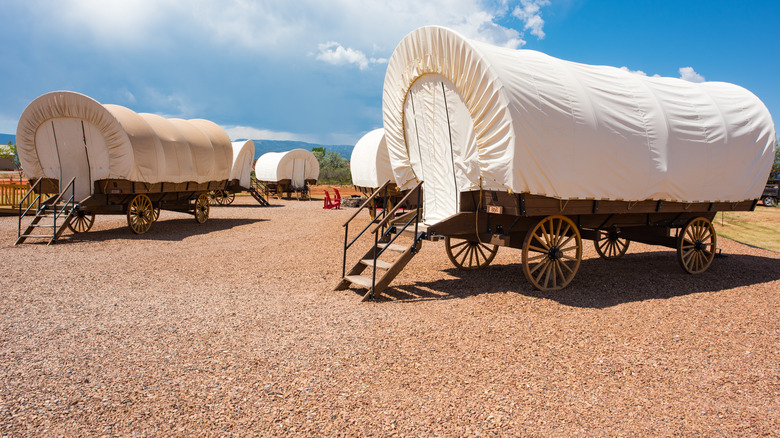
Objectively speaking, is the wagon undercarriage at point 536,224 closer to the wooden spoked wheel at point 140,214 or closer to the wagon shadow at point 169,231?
the wagon shadow at point 169,231

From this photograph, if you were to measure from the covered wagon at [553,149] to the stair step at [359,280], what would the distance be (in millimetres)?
18

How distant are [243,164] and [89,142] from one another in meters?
11.8

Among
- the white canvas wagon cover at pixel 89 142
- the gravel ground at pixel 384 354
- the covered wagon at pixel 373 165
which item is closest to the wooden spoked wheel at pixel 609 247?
the gravel ground at pixel 384 354

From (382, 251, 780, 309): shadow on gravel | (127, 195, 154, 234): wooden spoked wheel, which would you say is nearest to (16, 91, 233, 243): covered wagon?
(127, 195, 154, 234): wooden spoked wheel

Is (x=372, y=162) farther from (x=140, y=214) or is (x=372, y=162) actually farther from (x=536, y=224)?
(x=536, y=224)

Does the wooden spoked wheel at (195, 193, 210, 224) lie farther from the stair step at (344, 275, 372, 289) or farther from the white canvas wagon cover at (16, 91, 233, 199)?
the stair step at (344, 275, 372, 289)

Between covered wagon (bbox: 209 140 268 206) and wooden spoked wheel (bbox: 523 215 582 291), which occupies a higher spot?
covered wagon (bbox: 209 140 268 206)

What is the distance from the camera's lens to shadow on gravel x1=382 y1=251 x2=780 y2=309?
679 centimetres

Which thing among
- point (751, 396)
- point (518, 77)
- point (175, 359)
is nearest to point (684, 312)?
point (751, 396)

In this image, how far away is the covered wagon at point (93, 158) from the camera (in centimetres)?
1162

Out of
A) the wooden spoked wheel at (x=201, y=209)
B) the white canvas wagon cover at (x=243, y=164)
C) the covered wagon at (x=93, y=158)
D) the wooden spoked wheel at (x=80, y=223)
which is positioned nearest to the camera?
the covered wagon at (x=93, y=158)

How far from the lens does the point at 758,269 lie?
29.9 feet

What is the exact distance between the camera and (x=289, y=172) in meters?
30.9

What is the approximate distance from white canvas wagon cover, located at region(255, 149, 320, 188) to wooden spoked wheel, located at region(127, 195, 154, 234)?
659 inches
